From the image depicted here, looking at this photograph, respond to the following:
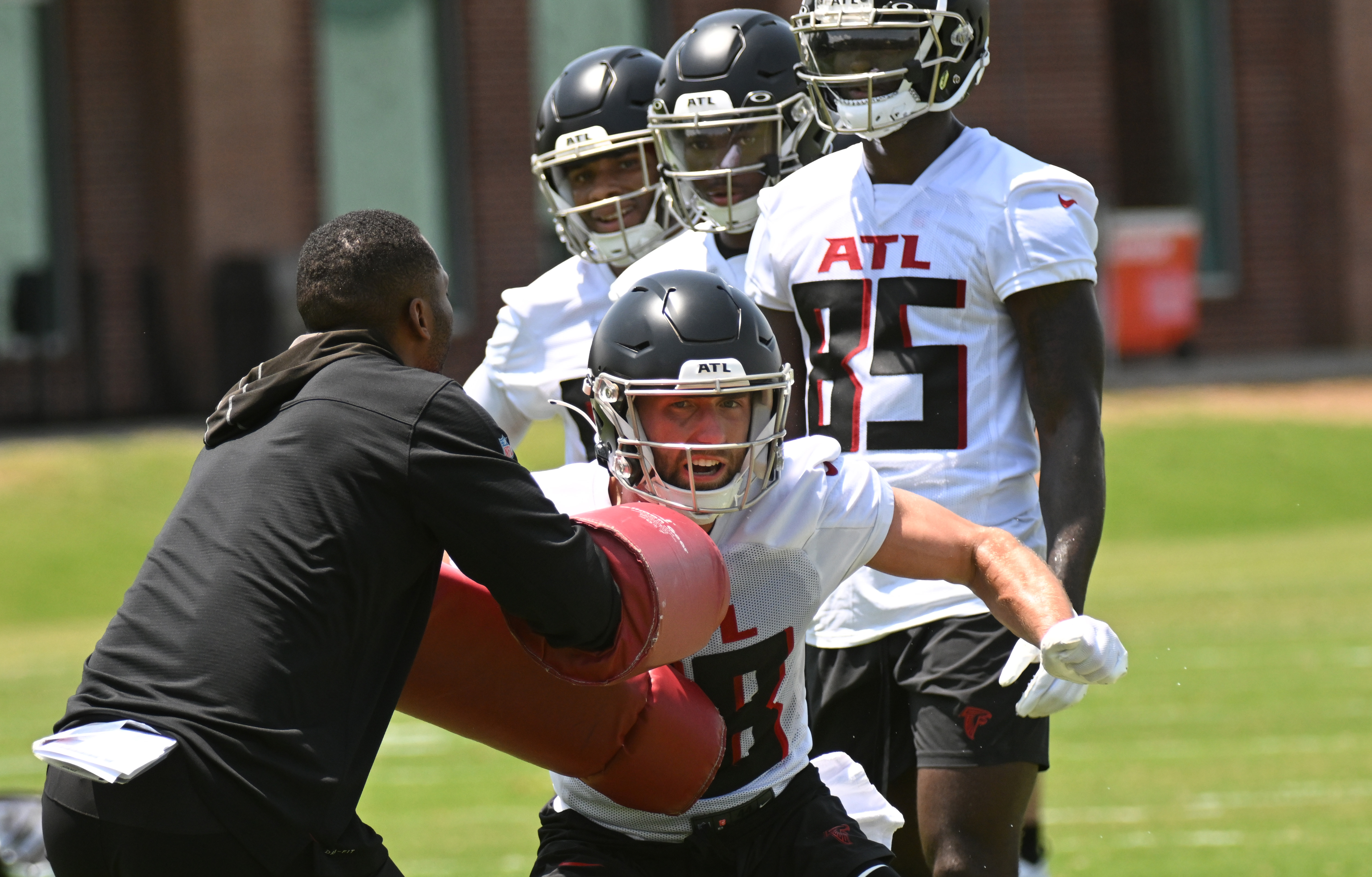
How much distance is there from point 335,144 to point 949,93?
14.1 m

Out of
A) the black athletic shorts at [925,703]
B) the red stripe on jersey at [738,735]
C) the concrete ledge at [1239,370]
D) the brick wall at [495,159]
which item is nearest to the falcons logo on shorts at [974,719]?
the black athletic shorts at [925,703]

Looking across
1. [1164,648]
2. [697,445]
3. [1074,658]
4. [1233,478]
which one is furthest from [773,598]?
[1233,478]

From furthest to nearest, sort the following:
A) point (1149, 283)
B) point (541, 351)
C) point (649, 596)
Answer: point (1149, 283) → point (541, 351) → point (649, 596)

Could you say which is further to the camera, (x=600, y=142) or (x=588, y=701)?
(x=600, y=142)

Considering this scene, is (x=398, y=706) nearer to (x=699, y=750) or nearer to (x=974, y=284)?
(x=699, y=750)

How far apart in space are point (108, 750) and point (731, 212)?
86.9 inches

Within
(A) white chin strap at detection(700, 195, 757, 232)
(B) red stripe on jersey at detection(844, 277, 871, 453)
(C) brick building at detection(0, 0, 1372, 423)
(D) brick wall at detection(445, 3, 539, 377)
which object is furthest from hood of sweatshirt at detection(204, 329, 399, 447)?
(D) brick wall at detection(445, 3, 539, 377)

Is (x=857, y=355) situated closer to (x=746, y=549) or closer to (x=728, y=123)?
(x=746, y=549)

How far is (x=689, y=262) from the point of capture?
4.77 metres

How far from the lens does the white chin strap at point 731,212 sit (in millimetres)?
4645

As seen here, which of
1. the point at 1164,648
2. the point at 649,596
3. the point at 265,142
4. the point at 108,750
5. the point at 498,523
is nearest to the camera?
the point at 108,750

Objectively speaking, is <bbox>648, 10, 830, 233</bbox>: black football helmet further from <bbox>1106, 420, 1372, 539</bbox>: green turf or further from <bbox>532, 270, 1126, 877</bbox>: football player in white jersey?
<bbox>1106, 420, 1372, 539</bbox>: green turf

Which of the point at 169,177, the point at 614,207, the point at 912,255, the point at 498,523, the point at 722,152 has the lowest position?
the point at 498,523

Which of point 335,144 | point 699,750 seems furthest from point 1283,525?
point 699,750
